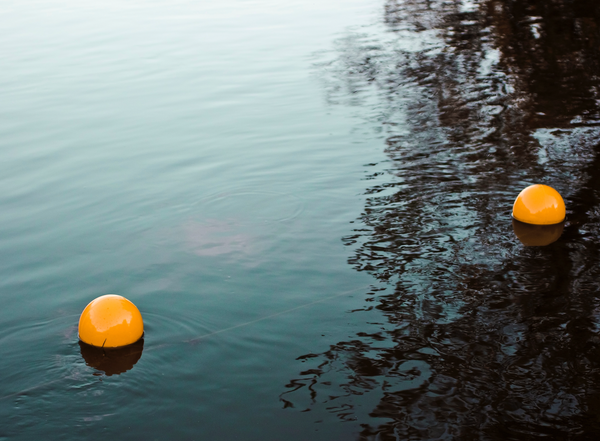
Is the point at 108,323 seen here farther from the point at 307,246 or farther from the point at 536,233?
the point at 536,233

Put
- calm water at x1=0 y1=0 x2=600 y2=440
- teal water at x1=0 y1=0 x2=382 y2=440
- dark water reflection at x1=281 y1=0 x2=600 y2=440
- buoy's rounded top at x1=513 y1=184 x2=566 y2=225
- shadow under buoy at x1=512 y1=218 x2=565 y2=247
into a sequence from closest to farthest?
dark water reflection at x1=281 y1=0 x2=600 y2=440 → calm water at x1=0 y1=0 x2=600 y2=440 → teal water at x1=0 y1=0 x2=382 y2=440 → shadow under buoy at x1=512 y1=218 x2=565 y2=247 → buoy's rounded top at x1=513 y1=184 x2=566 y2=225

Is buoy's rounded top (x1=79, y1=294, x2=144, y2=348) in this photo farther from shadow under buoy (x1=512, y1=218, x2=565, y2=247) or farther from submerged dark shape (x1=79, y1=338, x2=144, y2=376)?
shadow under buoy (x1=512, y1=218, x2=565, y2=247)

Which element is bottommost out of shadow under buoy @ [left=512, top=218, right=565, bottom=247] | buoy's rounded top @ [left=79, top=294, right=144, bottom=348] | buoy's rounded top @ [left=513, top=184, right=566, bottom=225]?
shadow under buoy @ [left=512, top=218, right=565, bottom=247]

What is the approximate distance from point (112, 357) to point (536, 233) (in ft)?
17.0

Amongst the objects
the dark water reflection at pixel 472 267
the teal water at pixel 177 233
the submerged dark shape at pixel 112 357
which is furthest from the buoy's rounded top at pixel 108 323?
the dark water reflection at pixel 472 267

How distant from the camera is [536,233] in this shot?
8180mm

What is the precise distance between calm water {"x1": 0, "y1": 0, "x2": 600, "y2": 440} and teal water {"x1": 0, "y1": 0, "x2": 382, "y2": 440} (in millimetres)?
34

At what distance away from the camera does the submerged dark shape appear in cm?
596

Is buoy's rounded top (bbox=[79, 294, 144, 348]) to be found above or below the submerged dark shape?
above

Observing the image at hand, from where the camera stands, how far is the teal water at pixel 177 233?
553 cm

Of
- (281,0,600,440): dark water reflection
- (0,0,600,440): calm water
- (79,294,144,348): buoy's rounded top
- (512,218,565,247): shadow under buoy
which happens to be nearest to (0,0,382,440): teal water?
(0,0,600,440): calm water

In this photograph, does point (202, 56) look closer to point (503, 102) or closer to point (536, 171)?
point (503, 102)

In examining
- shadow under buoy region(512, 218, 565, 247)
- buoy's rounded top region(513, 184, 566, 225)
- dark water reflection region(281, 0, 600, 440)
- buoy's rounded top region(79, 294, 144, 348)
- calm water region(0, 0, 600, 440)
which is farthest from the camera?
buoy's rounded top region(513, 184, 566, 225)

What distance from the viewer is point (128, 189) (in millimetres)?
10102
